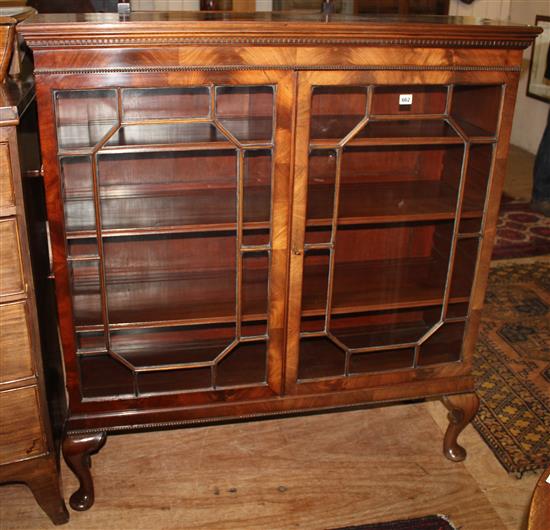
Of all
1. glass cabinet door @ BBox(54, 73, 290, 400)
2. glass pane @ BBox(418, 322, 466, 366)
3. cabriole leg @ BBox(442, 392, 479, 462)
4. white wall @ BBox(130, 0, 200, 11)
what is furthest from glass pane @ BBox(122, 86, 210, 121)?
white wall @ BBox(130, 0, 200, 11)

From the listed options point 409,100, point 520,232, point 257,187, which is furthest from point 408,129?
point 520,232

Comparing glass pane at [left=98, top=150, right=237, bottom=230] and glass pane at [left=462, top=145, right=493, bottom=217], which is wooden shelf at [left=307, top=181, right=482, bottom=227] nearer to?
glass pane at [left=462, top=145, right=493, bottom=217]

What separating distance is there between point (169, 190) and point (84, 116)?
27 centimetres

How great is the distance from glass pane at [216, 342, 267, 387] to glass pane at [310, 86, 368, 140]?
52 cm

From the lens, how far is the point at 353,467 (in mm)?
1811

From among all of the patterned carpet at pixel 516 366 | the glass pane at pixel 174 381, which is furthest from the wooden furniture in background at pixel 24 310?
the patterned carpet at pixel 516 366

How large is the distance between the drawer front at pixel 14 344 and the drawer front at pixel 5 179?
0.21m

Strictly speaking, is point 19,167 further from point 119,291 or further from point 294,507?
point 294,507

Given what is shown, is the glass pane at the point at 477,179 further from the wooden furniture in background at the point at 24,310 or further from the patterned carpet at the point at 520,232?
the patterned carpet at the point at 520,232

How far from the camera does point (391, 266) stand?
5.65ft

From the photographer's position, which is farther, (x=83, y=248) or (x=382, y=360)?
(x=382, y=360)

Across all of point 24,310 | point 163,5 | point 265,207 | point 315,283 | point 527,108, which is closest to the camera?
point 24,310

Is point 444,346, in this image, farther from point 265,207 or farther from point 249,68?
point 249,68

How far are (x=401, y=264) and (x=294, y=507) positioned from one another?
0.64 metres
